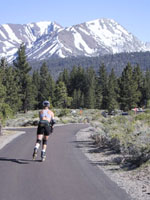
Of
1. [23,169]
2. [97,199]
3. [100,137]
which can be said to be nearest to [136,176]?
[97,199]

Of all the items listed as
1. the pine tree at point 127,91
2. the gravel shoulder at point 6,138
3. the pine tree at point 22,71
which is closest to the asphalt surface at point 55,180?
the gravel shoulder at point 6,138

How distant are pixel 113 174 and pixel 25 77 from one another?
59.0 metres

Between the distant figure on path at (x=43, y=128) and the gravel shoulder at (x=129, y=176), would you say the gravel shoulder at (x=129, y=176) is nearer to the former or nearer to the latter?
the gravel shoulder at (x=129, y=176)

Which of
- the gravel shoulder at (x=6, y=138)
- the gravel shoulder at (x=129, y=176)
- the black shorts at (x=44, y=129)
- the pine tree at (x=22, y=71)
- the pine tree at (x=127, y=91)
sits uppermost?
the pine tree at (x=22, y=71)

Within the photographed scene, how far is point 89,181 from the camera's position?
8.45 meters

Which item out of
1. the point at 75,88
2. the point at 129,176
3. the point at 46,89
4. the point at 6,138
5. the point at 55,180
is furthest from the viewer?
the point at 75,88

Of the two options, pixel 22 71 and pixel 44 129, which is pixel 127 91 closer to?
pixel 22 71

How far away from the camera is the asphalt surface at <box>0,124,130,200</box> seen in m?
7.25

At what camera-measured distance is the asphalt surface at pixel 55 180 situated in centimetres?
725

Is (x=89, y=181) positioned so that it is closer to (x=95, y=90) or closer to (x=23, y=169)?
(x=23, y=169)

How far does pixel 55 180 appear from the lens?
8539 mm

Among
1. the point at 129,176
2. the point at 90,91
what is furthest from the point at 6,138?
the point at 90,91

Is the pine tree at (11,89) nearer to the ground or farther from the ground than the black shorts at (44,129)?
farther from the ground

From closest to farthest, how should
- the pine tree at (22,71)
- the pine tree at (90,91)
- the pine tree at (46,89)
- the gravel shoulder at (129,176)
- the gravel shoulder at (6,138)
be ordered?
the gravel shoulder at (129,176) → the gravel shoulder at (6,138) → the pine tree at (22,71) → the pine tree at (46,89) → the pine tree at (90,91)
